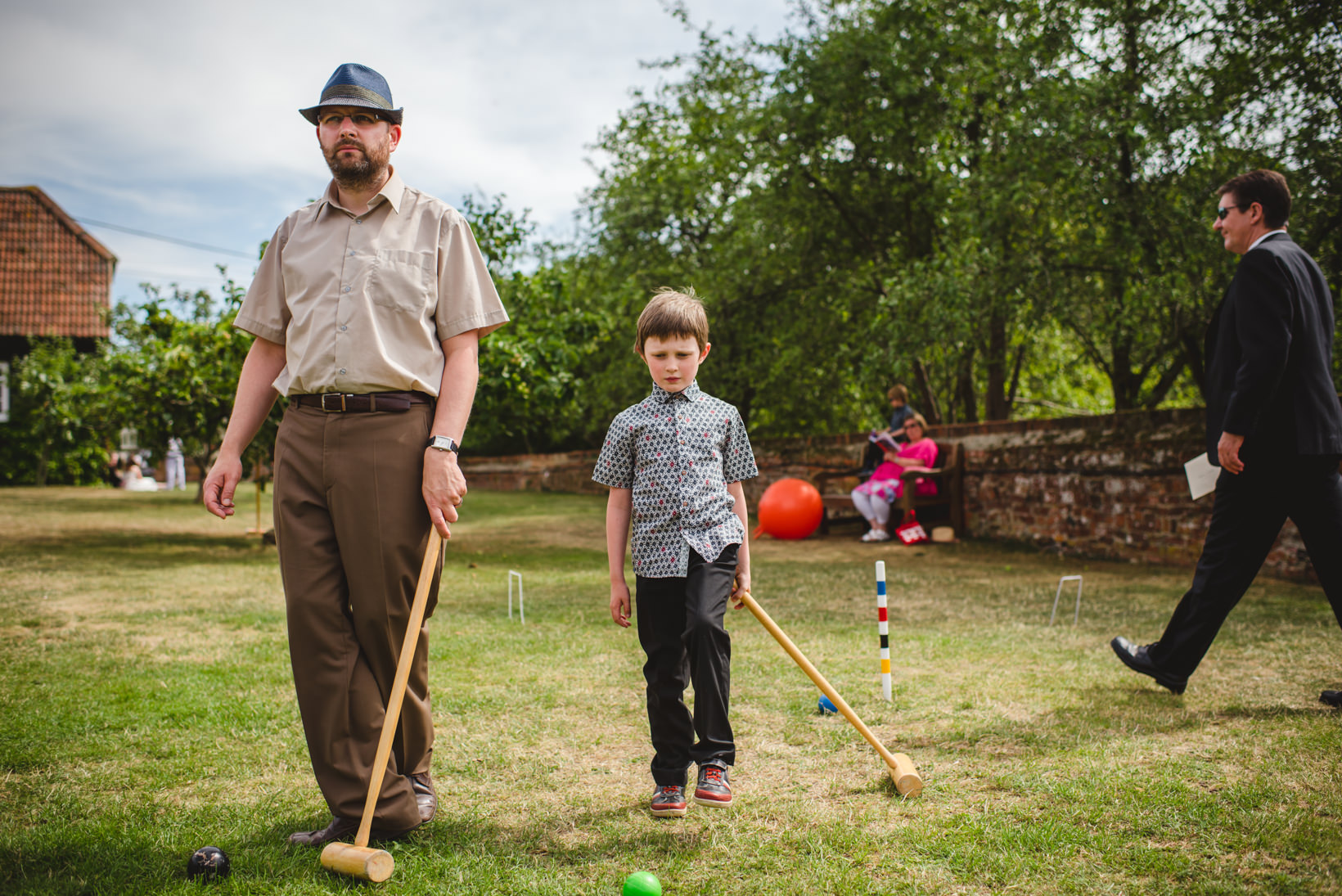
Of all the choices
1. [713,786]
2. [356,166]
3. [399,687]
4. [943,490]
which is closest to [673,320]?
[356,166]

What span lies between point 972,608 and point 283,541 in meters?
5.38

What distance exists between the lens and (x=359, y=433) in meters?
2.89

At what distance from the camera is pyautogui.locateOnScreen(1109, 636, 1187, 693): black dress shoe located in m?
4.30

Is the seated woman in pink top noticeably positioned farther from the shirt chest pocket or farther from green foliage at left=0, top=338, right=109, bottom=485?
green foliage at left=0, top=338, right=109, bottom=485

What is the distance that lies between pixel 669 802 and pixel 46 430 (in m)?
25.5

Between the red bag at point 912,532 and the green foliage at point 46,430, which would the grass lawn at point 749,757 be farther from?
the green foliage at point 46,430

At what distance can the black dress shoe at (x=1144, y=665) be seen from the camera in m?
4.30

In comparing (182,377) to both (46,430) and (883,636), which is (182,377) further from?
(46,430)

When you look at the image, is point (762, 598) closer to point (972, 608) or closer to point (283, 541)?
point (972, 608)

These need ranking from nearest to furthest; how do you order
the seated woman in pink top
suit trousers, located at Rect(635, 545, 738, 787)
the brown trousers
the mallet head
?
the mallet head, the brown trousers, suit trousers, located at Rect(635, 545, 738, 787), the seated woman in pink top

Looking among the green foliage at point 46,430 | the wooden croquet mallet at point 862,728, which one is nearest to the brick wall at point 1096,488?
the wooden croquet mallet at point 862,728

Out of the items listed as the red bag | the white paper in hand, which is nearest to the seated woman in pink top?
the red bag

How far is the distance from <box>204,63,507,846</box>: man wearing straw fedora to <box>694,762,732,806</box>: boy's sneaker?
0.95 meters

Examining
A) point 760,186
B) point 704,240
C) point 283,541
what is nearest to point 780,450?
point 760,186
